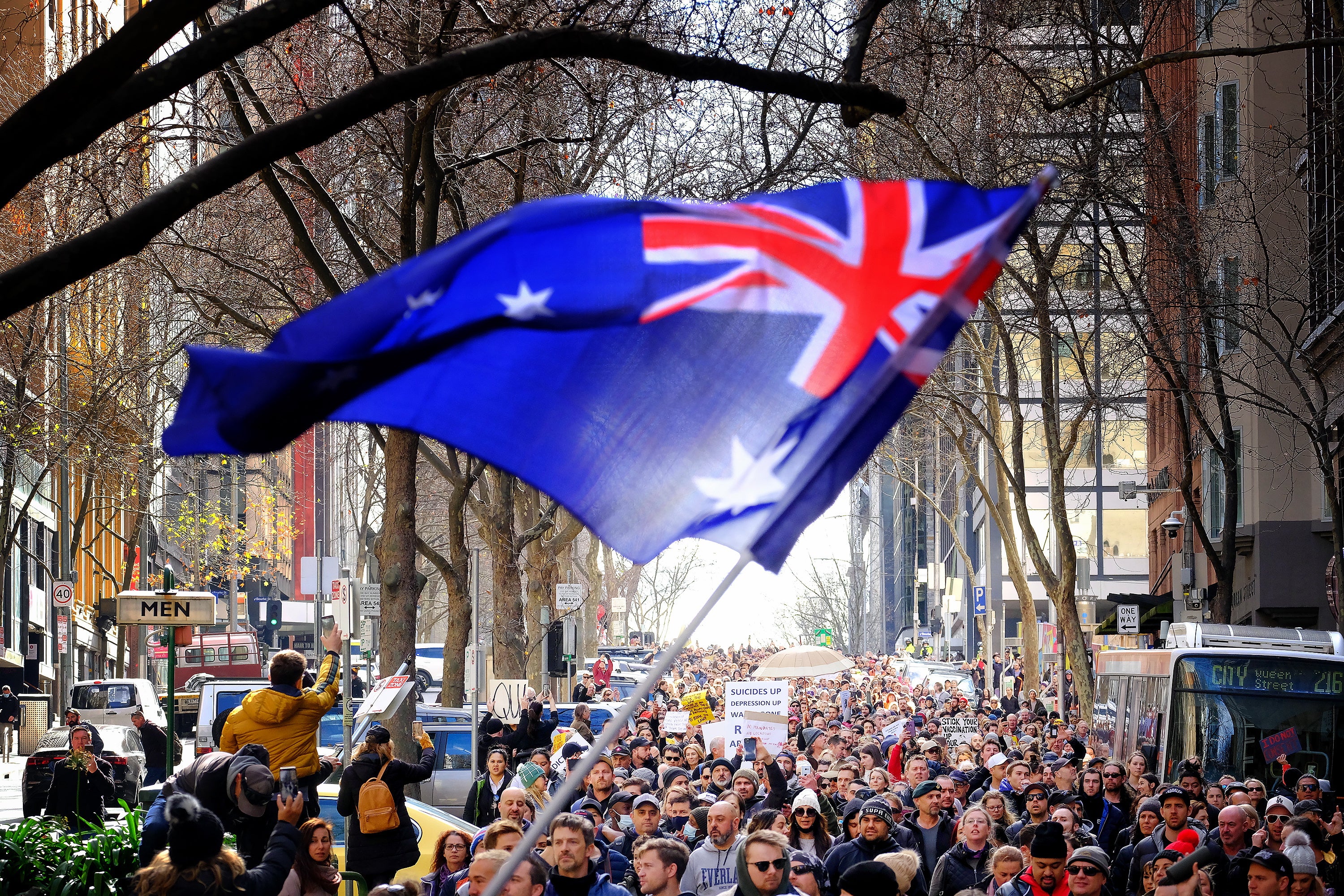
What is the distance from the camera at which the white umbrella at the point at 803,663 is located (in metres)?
33.9

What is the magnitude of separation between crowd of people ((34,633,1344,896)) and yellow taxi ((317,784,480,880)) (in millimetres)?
94

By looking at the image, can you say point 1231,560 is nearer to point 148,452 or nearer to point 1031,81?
point 1031,81

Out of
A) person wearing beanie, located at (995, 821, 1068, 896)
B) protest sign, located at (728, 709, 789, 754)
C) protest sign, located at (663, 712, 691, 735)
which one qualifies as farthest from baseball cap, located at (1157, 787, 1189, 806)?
protest sign, located at (663, 712, 691, 735)

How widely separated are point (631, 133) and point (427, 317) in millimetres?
21063

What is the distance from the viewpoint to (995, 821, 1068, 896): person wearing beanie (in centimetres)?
920

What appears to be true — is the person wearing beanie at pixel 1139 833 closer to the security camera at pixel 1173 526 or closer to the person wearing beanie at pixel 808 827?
the person wearing beanie at pixel 808 827

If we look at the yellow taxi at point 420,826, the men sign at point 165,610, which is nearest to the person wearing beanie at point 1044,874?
the yellow taxi at point 420,826

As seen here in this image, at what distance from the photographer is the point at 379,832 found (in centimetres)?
1052

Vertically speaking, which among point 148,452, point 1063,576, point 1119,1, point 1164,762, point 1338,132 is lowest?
point 1164,762

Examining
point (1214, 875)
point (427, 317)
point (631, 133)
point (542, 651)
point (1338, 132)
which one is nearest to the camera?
point (427, 317)

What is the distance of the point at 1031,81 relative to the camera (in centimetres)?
1567

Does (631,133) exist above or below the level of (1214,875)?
above

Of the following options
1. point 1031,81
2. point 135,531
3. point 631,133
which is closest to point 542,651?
point 135,531

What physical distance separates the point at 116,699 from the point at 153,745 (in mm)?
9046
